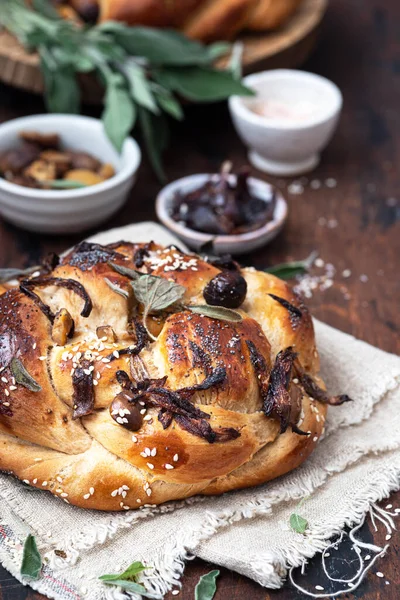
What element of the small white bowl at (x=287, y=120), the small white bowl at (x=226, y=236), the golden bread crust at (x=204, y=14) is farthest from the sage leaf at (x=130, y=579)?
the golden bread crust at (x=204, y=14)

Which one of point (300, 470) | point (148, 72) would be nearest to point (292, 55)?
point (148, 72)

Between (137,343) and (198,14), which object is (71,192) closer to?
(137,343)

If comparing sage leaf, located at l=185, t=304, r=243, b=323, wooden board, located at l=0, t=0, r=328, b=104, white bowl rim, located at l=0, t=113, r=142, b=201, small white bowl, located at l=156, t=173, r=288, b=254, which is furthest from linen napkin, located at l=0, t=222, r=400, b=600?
wooden board, located at l=0, t=0, r=328, b=104

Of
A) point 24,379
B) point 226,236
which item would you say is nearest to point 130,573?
point 24,379

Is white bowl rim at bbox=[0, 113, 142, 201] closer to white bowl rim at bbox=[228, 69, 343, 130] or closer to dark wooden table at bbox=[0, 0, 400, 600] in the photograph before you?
dark wooden table at bbox=[0, 0, 400, 600]

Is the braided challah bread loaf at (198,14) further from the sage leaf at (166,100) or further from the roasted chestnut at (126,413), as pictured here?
the roasted chestnut at (126,413)
